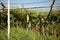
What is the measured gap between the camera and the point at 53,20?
575cm

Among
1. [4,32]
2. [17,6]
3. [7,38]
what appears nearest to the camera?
[7,38]

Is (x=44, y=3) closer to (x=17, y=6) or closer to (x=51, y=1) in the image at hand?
(x=51, y=1)

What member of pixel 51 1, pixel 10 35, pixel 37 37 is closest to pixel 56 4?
pixel 51 1

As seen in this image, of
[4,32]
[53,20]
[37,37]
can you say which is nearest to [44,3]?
[53,20]

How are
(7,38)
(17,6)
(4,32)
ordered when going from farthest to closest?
(17,6), (4,32), (7,38)

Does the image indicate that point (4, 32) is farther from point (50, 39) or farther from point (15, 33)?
point (50, 39)

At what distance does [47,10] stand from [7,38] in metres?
1.49

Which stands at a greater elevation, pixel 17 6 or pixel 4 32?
pixel 17 6

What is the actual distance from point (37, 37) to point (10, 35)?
700 millimetres

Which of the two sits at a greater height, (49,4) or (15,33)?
(49,4)

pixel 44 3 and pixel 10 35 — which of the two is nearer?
pixel 10 35

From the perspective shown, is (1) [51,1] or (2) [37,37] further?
(1) [51,1]

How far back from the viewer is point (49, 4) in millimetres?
5402

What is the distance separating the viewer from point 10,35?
5012 millimetres
